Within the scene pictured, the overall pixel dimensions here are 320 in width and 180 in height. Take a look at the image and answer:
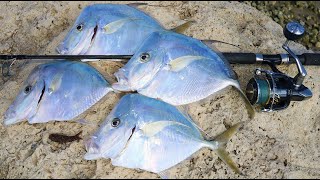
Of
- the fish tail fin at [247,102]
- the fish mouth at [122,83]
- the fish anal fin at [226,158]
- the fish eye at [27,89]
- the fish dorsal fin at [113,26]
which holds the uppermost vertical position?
the fish dorsal fin at [113,26]

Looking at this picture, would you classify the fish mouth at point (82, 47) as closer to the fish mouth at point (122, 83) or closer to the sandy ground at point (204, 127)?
the sandy ground at point (204, 127)

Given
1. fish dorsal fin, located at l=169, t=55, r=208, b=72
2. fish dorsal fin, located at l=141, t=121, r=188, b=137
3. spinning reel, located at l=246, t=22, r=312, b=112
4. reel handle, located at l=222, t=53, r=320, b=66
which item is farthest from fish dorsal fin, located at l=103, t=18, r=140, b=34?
spinning reel, located at l=246, t=22, r=312, b=112

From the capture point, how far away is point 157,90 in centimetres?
302

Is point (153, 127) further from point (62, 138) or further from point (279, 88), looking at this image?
point (279, 88)

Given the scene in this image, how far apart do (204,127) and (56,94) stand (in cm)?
113

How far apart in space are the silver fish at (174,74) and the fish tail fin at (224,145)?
30 cm

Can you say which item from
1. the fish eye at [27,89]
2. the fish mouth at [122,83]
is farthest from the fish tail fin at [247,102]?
the fish eye at [27,89]

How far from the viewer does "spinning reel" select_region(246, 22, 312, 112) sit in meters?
3.07

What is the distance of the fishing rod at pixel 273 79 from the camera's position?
10.1 feet

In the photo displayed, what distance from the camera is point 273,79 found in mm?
3152

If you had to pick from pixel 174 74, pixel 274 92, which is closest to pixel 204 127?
pixel 174 74

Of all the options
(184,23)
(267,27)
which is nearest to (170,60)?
(184,23)

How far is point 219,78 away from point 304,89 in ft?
2.22

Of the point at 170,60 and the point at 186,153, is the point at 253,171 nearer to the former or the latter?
the point at 186,153
